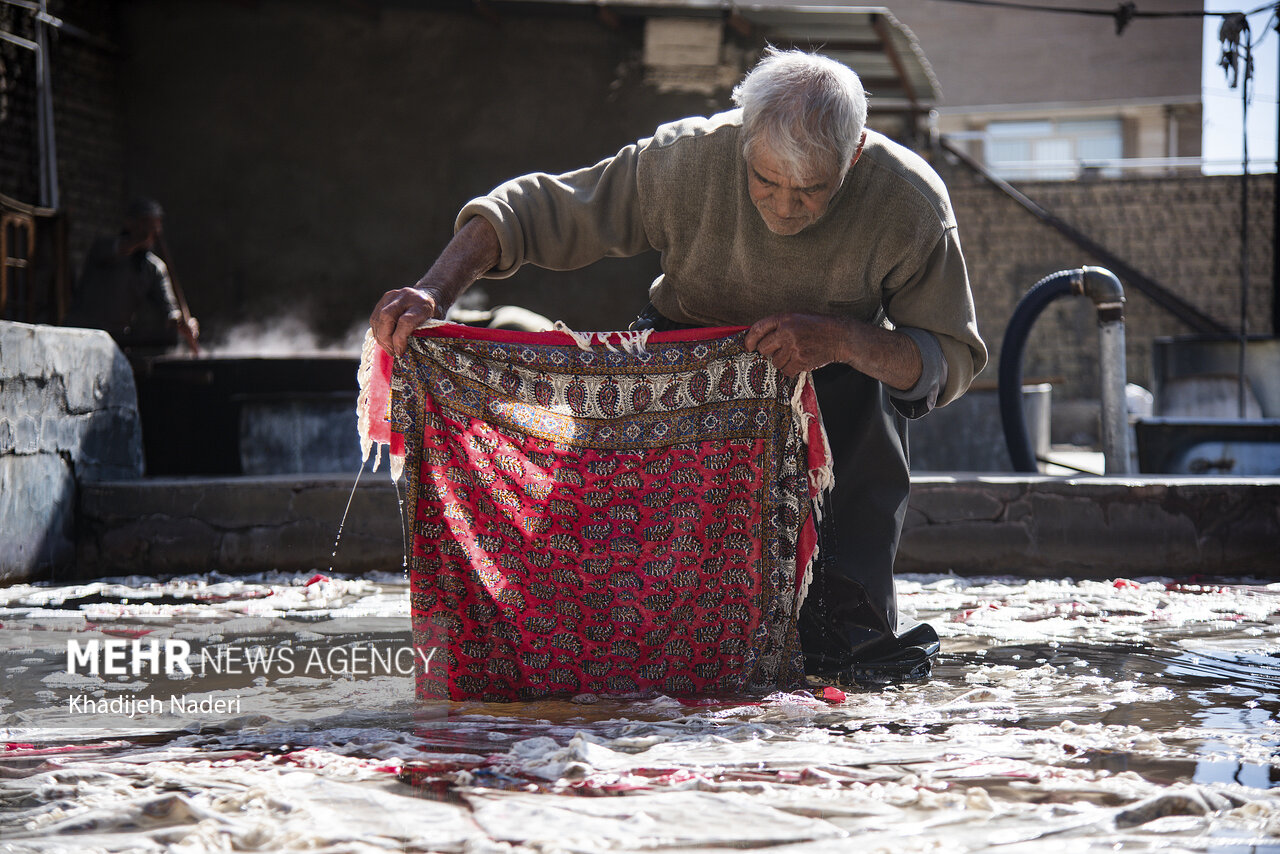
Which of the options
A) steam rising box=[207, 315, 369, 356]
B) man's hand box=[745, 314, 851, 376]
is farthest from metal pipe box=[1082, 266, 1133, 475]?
steam rising box=[207, 315, 369, 356]

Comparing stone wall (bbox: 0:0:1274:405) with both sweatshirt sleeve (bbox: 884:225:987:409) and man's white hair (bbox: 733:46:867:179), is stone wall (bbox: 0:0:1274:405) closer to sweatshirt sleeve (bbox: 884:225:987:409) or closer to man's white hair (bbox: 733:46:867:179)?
sweatshirt sleeve (bbox: 884:225:987:409)

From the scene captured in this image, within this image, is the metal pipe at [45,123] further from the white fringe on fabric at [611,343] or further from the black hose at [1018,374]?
the white fringe on fabric at [611,343]

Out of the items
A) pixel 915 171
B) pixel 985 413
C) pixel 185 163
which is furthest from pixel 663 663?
pixel 185 163

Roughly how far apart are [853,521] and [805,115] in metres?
1.13

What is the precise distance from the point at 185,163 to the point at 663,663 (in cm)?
961

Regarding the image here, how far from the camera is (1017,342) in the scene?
6250 millimetres

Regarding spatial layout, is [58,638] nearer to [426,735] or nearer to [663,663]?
[426,735]

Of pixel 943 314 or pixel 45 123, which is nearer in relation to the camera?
pixel 943 314

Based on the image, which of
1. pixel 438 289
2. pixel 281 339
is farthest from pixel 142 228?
pixel 438 289

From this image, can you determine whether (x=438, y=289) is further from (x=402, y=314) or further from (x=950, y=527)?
(x=950, y=527)

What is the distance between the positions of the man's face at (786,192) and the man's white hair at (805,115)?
0.06 feet

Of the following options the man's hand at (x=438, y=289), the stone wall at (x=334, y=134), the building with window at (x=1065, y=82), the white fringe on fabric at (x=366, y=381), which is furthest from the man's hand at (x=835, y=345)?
the building with window at (x=1065, y=82)

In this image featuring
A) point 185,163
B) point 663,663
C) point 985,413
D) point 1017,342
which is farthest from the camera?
point 185,163

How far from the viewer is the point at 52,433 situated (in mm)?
4703
